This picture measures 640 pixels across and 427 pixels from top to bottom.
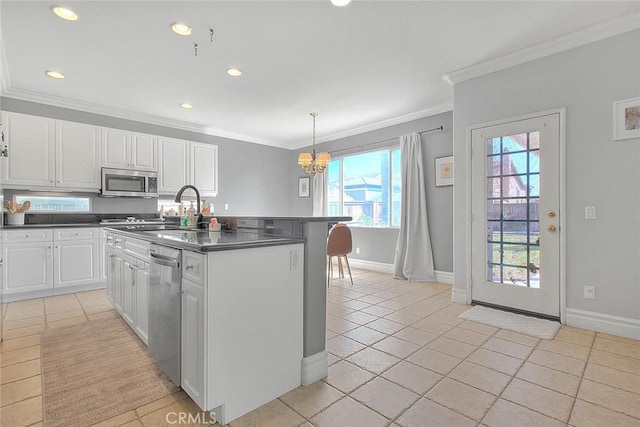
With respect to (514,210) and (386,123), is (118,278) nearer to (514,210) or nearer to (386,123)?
(514,210)

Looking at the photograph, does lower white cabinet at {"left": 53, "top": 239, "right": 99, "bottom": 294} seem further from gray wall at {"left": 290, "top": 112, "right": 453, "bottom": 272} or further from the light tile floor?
gray wall at {"left": 290, "top": 112, "right": 453, "bottom": 272}

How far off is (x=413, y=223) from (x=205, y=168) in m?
3.72

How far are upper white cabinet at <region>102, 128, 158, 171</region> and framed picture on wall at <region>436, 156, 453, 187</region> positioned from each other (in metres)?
4.41

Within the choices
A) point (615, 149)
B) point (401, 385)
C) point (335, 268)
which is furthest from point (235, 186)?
point (615, 149)

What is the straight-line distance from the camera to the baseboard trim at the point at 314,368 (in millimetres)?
1930

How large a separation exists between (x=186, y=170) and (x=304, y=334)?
14.0 ft

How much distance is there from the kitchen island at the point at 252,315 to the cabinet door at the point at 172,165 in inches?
128

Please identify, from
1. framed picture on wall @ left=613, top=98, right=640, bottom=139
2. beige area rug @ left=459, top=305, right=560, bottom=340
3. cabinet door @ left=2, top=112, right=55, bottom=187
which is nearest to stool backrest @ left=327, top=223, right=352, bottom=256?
beige area rug @ left=459, top=305, right=560, bottom=340

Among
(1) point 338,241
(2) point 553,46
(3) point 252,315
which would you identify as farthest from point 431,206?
(3) point 252,315

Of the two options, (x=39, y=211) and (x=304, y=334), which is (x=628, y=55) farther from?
(x=39, y=211)

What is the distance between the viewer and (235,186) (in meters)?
6.26

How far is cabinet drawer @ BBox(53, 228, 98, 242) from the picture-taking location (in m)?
3.89

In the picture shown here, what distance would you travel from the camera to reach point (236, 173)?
627 centimetres

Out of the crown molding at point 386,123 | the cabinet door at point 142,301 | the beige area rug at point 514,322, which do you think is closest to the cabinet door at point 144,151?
the cabinet door at point 142,301
